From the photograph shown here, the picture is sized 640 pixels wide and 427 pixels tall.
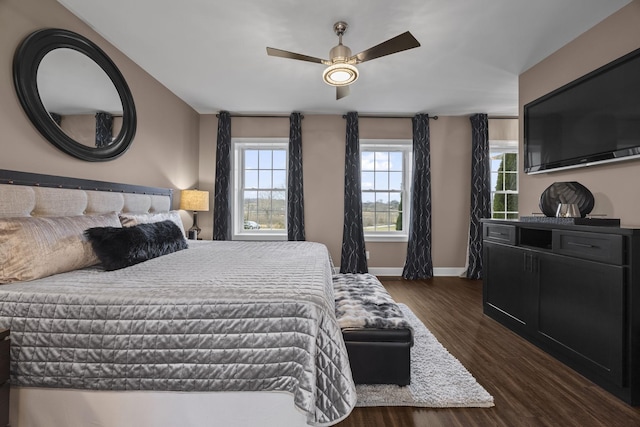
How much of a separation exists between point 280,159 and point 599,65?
396 cm

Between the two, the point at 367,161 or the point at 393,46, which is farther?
the point at 367,161

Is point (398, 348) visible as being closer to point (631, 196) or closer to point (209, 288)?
point (209, 288)

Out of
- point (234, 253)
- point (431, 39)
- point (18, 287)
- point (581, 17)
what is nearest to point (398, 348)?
point (234, 253)

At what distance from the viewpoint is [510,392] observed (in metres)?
1.79

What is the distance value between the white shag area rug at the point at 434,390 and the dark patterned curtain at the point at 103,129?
2.92 meters

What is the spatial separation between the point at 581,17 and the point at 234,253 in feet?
11.5

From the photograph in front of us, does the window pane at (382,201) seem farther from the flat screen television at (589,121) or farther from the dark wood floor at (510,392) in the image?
the dark wood floor at (510,392)

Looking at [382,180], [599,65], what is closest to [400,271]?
[382,180]

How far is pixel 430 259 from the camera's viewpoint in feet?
15.6

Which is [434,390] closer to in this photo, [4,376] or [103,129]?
[4,376]

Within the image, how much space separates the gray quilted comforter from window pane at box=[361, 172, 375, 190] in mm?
3887

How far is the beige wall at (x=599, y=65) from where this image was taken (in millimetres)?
2158

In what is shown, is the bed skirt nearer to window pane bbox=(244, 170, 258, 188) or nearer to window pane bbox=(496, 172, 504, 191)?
window pane bbox=(244, 170, 258, 188)

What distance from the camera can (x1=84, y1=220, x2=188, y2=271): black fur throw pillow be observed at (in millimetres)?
1798
